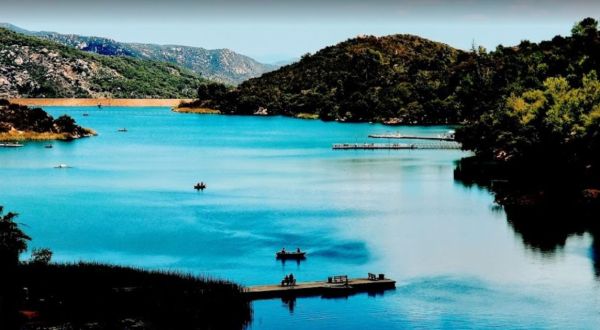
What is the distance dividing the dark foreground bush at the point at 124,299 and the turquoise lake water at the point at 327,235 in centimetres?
248

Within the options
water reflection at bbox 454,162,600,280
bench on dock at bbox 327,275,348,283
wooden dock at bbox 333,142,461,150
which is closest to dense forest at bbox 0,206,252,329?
bench on dock at bbox 327,275,348,283

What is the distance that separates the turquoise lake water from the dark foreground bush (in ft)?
8.14

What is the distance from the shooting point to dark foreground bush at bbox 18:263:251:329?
2000 inches

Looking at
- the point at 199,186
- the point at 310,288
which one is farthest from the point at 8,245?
the point at 199,186

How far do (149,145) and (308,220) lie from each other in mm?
109092

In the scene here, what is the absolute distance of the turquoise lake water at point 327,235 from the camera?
189ft

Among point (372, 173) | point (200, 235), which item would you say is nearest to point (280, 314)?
point (200, 235)

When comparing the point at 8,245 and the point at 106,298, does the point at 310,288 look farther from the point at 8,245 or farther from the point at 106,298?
the point at 8,245

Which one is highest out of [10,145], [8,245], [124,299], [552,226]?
[10,145]

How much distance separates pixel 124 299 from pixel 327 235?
31.2 meters

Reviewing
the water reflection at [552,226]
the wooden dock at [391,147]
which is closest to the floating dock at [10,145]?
the wooden dock at [391,147]

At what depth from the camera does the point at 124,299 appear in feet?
177

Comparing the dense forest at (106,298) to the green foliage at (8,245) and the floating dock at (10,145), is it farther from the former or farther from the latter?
the floating dock at (10,145)

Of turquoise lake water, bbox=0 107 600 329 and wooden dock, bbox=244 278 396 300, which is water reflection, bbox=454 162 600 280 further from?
wooden dock, bbox=244 278 396 300
